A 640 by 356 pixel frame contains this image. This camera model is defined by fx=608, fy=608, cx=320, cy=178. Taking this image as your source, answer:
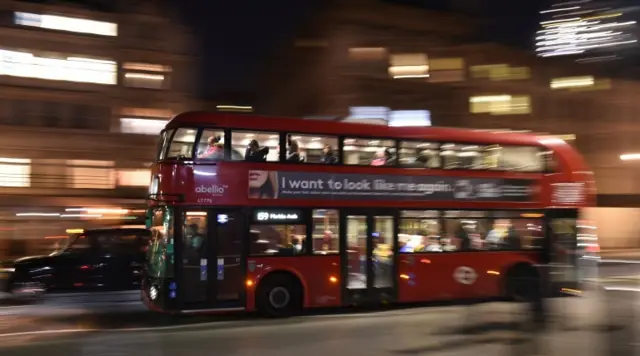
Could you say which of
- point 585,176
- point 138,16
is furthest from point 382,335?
point 138,16

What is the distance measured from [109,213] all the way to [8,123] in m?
6.29

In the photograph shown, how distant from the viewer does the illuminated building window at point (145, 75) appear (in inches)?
1264

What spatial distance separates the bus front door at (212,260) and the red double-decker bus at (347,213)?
19 mm

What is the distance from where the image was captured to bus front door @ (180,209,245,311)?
1128 centimetres

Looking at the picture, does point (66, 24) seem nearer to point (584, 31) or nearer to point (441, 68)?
point (441, 68)

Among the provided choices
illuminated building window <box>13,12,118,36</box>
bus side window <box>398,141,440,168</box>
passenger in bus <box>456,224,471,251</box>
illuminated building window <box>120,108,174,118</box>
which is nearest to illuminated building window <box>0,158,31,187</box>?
illuminated building window <box>120,108,174,118</box>

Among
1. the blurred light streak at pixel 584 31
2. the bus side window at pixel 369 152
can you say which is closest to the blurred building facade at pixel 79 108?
the bus side window at pixel 369 152

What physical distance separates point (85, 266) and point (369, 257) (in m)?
6.90

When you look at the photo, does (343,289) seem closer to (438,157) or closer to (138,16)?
(438,157)

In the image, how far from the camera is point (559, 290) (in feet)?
30.3

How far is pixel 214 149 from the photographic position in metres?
11.5

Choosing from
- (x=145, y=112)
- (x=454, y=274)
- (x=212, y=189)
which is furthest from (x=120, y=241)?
(x=145, y=112)

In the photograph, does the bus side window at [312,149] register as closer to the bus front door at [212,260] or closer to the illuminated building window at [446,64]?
the bus front door at [212,260]

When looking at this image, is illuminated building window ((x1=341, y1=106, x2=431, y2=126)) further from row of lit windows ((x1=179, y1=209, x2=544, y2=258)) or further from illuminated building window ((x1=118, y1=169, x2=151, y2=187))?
row of lit windows ((x1=179, y1=209, x2=544, y2=258))
